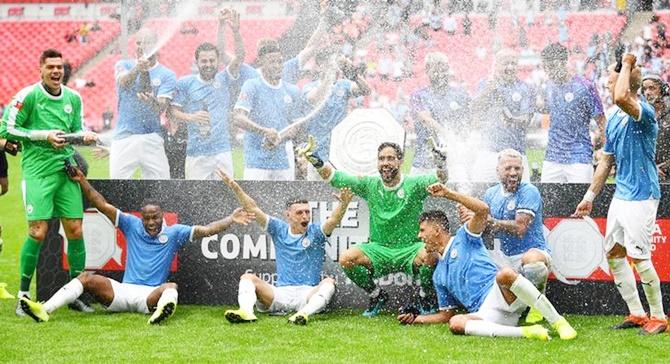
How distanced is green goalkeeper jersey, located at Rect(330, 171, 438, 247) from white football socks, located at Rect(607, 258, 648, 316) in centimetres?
133

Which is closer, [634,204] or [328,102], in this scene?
[634,204]

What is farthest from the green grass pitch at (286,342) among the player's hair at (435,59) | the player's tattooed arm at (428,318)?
the player's hair at (435,59)

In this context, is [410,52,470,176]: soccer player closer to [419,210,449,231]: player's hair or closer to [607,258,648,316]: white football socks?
[419,210,449,231]: player's hair

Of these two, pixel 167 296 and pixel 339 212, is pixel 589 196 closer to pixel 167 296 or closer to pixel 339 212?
pixel 339 212

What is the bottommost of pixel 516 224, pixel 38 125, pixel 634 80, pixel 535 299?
pixel 535 299

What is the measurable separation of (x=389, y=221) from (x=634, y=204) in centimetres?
163

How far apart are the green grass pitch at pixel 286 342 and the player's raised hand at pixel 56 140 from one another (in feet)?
3.82

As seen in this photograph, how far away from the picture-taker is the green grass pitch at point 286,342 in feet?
19.0

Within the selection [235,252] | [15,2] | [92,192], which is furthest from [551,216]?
[15,2]

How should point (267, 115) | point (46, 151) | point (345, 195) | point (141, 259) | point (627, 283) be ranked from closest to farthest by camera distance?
point (627, 283) → point (345, 195) → point (46, 151) → point (141, 259) → point (267, 115)

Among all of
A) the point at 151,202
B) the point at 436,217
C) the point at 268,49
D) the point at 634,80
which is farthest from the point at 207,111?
the point at 634,80

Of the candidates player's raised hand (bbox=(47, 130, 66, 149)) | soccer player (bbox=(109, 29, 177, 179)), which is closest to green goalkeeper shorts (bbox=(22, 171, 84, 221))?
player's raised hand (bbox=(47, 130, 66, 149))

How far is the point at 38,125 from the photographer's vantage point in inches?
293

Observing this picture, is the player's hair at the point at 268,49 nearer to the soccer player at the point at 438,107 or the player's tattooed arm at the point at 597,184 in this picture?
the soccer player at the point at 438,107
